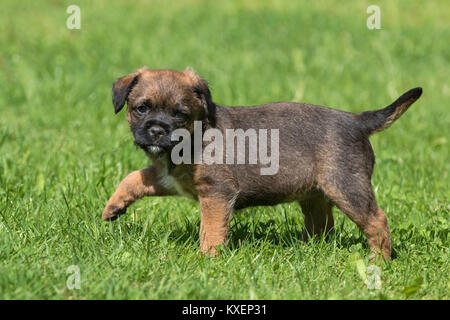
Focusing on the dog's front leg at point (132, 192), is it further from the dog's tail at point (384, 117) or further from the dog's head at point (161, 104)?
the dog's tail at point (384, 117)

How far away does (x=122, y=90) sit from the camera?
4.59 meters

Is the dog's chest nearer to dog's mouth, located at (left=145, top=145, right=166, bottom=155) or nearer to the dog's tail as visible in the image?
dog's mouth, located at (left=145, top=145, right=166, bottom=155)

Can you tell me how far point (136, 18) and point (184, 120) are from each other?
7919 mm

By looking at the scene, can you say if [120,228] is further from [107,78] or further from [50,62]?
[50,62]

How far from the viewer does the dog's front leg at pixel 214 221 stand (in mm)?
4465

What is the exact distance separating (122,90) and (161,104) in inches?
12.9

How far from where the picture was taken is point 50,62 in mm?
9539

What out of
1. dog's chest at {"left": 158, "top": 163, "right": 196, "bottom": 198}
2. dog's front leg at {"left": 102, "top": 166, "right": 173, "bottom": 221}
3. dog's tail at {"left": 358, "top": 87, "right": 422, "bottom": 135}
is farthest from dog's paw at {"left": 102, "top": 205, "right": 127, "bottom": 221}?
dog's tail at {"left": 358, "top": 87, "right": 422, "bottom": 135}

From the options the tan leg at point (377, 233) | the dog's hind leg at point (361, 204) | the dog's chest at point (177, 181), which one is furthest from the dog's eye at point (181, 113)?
the tan leg at point (377, 233)

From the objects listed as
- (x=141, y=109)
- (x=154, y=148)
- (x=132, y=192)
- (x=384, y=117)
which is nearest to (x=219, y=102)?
(x=384, y=117)

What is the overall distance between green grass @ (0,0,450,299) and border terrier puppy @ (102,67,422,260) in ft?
0.81

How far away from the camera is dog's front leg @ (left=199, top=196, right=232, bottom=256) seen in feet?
14.6

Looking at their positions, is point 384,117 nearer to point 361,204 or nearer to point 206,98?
point 361,204
